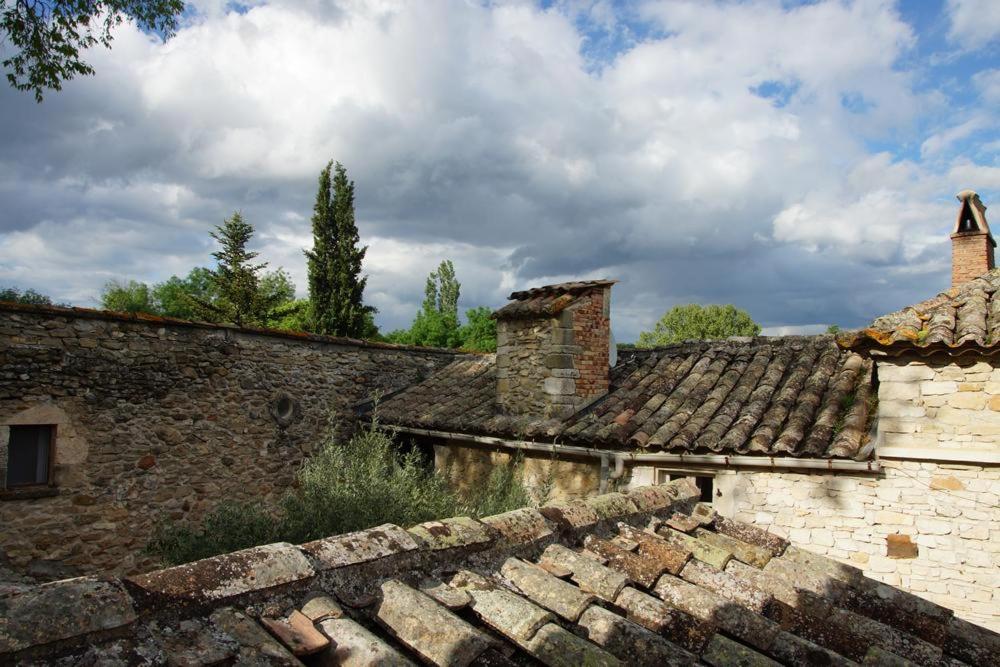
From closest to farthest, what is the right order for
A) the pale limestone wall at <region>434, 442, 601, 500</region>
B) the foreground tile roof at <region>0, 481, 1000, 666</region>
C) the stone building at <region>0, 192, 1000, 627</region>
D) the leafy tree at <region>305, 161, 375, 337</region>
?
1. the foreground tile roof at <region>0, 481, 1000, 666</region>
2. the stone building at <region>0, 192, 1000, 627</region>
3. the pale limestone wall at <region>434, 442, 601, 500</region>
4. the leafy tree at <region>305, 161, 375, 337</region>

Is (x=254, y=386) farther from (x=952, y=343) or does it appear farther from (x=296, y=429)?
(x=952, y=343)

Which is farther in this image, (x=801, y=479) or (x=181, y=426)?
(x=181, y=426)

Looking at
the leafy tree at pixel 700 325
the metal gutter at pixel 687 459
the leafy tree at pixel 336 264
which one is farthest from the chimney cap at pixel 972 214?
the leafy tree at pixel 700 325

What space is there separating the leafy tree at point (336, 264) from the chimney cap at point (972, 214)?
67.9 ft

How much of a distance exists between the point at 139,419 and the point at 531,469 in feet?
17.8

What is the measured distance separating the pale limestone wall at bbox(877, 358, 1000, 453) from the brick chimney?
26.6 feet

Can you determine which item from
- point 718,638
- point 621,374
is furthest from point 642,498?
point 621,374

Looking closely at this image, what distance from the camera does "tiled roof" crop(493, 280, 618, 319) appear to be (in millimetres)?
9203

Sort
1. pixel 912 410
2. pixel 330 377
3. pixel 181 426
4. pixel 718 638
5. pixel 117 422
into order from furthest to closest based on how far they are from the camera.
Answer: pixel 330 377, pixel 181 426, pixel 117 422, pixel 912 410, pixel 718 638

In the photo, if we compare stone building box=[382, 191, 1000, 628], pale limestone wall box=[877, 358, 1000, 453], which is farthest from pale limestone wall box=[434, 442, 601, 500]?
pale limestone wall box=[877, 358, 1000, 453]

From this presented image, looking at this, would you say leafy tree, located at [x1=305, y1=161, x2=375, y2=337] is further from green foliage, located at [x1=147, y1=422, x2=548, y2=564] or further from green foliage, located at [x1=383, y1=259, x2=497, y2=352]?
green foliage, located at [x1=147, y1=422, x2=548, y2=564]

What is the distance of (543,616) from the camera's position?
2.41 meters

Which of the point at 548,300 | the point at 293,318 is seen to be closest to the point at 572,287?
the point at 548,300

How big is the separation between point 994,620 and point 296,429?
931cm
